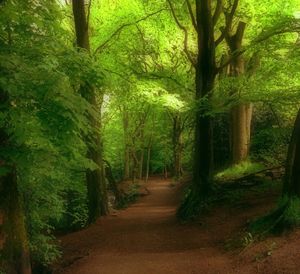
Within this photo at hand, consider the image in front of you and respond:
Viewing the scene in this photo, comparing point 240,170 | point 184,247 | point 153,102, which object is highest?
point 153,102

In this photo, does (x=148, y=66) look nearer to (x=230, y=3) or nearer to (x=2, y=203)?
(x=230, y=3)

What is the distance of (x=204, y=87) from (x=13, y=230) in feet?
29.8

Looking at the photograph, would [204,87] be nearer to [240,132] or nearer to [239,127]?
[239,127]

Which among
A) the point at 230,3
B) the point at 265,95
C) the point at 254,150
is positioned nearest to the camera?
the point at 265,95

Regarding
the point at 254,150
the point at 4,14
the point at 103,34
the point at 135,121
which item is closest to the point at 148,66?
the point at 103,34

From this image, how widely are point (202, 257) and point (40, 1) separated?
6478 millimetres

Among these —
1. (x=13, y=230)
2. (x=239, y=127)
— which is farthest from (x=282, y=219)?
(x=239, y=127)

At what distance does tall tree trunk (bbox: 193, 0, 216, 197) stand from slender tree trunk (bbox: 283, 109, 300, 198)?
5.35 meters

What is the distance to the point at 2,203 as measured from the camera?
7.74m

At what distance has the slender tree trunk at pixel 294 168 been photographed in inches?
357

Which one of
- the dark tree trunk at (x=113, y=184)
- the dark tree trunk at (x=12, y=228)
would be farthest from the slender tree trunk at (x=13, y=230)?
the dark tree trunk at (x=113, y=184)

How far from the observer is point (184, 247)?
11219 mm

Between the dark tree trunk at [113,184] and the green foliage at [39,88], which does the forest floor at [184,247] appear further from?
the dark tree trunk at [113,184]

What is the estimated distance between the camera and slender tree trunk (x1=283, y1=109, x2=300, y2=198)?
9.07 m
